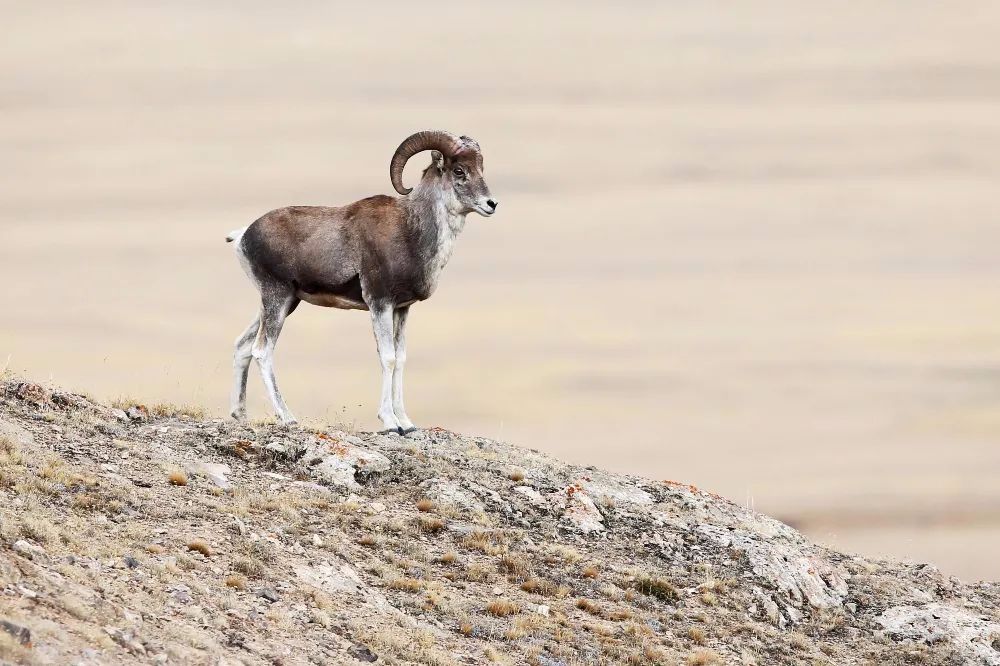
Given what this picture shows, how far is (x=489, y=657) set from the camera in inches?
567

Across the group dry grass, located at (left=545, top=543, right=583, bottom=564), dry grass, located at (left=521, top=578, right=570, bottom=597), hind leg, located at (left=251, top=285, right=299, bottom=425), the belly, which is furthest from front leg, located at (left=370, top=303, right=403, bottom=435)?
dry grass, located at (left=521, top=578, right=570, bottom=597)

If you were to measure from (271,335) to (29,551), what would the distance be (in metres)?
8.09

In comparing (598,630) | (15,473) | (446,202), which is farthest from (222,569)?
(446,202)

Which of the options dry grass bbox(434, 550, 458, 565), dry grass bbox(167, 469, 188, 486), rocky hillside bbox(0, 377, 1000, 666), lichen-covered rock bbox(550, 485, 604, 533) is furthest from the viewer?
lichen-covered rock bbox(550, 485, 604, 533)

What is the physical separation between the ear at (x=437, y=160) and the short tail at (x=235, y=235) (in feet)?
11.5

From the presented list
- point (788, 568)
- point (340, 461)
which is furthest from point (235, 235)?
point (788, 568)

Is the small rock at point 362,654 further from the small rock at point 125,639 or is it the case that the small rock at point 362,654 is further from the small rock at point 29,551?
the small rock at point 29,551

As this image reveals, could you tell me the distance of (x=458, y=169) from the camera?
2080 centimetres

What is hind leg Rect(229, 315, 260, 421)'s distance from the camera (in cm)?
2155

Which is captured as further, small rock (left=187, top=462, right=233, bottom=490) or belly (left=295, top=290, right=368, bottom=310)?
belly (left=295, top=290, right=368, bottom=310)

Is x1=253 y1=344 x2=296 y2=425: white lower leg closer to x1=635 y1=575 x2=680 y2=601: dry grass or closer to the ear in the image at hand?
the ear

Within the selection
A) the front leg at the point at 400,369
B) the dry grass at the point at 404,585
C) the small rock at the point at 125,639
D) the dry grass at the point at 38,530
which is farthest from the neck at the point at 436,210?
the small rock at the point at 125,639

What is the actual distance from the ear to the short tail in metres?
3.49

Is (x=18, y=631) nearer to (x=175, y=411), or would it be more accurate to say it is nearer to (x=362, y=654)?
(x=362, y=654)
